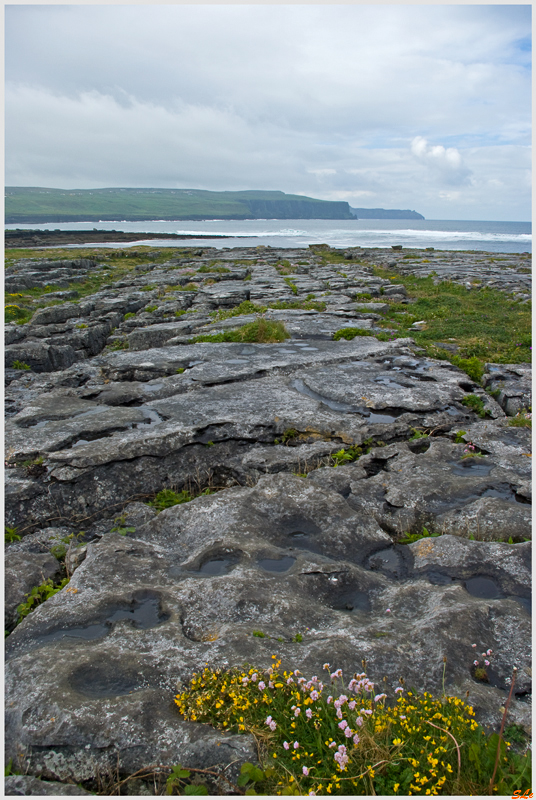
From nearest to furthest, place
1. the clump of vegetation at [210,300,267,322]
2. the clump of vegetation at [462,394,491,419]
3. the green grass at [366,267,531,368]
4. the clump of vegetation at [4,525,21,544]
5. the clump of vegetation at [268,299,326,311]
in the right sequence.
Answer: the clump of vegetation at [4,525,21,544], the clump of vegetation at [462,394,491,419], the green grass at [366,267,531,368], the clump of vegetation at [210,300,267,322], the clump of vegetation at [268,299,326,311]

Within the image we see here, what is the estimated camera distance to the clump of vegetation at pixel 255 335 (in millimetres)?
13844

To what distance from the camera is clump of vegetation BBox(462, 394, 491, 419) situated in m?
9.36

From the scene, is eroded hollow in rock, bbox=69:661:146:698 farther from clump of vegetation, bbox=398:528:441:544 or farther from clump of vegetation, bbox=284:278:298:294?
clump of vegetation, bbox=284:278:298:294

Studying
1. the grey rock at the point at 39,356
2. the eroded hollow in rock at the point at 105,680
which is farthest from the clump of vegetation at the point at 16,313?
the eroded hollow in rock at the point at 105,680

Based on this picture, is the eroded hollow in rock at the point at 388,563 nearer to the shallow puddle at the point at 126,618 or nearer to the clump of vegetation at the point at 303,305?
the shallow puddle at the point at 126,618

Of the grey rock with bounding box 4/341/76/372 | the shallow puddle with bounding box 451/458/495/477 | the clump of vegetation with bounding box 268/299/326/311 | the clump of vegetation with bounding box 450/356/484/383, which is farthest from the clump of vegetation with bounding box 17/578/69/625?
the clump of vegetation with bounding box 268/299/326/311

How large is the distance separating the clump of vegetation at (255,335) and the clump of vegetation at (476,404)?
232 inches

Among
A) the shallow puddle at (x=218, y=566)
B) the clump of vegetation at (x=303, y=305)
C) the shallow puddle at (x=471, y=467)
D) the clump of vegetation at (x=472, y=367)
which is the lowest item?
the shallow puddle at (x=218, y=566)

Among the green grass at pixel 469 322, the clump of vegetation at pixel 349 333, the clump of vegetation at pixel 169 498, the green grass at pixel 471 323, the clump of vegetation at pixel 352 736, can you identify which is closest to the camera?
the clump of vegetation at pixel 352 736

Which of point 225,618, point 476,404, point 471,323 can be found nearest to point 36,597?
point 225,618

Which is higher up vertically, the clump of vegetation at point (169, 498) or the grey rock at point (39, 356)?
the grey rock at point (39, 356)

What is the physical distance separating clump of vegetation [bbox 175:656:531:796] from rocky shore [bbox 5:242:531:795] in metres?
0.16

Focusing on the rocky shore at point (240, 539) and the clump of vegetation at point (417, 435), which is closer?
the rocky shore at point (240, 539)

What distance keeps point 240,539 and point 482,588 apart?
8.10 ft
